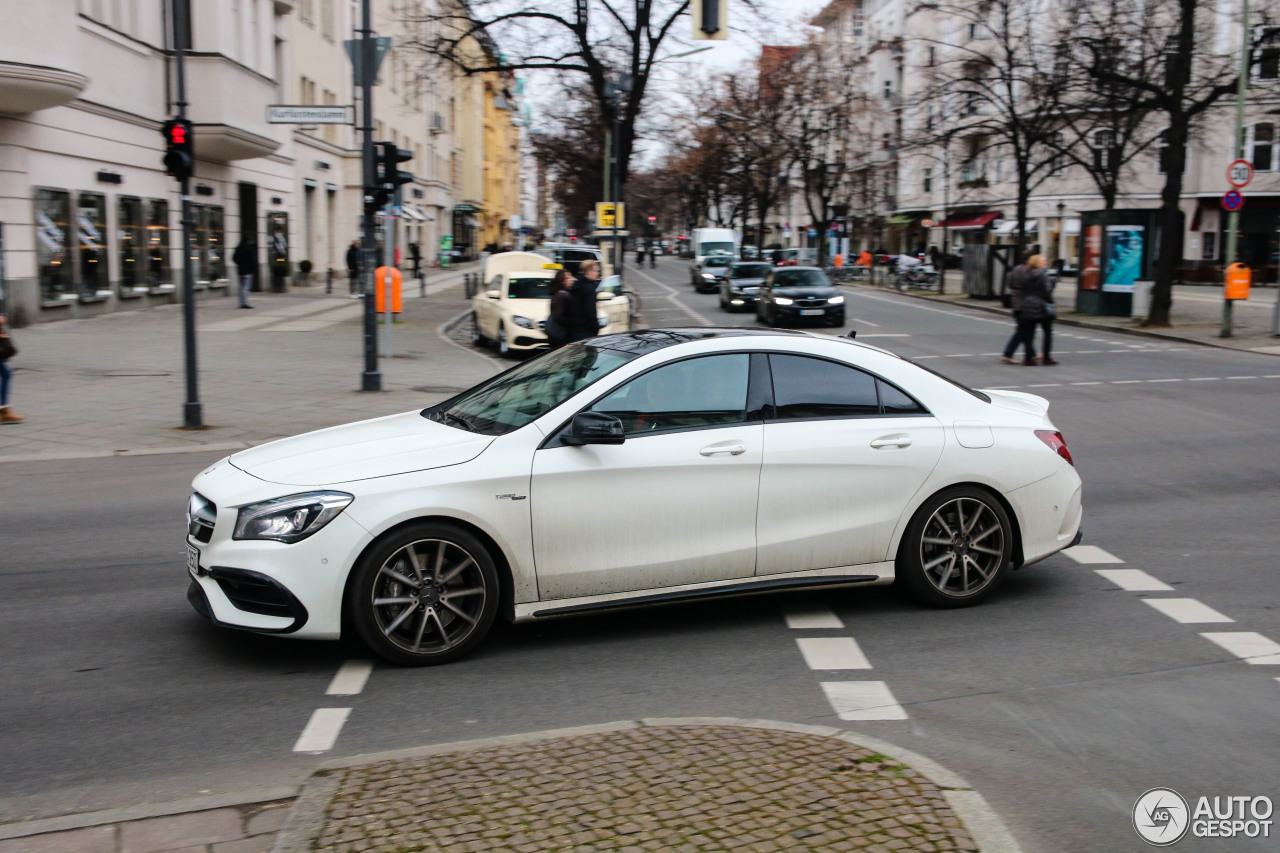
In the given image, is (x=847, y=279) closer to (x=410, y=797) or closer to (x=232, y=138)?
(x=232, y=138)

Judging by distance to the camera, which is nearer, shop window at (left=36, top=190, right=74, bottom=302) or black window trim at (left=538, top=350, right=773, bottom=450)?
black window trim at (left=538, top=350, right=773, bottom=450)

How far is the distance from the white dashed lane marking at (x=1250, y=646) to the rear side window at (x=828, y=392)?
1.80 metres

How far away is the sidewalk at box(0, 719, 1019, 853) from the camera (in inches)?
138

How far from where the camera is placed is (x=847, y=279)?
63.6 m

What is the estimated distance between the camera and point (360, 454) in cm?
547

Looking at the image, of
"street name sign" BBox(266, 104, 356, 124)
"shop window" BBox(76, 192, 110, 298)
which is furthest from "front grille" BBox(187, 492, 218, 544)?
"shop window" BBox(76, 192, 110, 298)

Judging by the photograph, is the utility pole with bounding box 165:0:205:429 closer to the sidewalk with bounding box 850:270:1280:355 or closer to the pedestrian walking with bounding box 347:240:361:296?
the sidewalk with bounding box 850:270:1280:355

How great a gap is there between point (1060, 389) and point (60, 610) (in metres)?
13.8

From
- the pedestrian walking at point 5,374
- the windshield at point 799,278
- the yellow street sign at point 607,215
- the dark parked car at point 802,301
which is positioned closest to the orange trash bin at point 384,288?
the pedestrian walking at point 5,374

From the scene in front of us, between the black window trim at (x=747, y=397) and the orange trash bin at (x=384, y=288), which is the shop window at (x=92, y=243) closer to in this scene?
the orange trash bin at (x=384, y=288)

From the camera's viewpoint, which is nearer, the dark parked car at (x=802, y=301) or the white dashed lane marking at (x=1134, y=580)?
the white dashed lane marking at (x=1134, y=580)

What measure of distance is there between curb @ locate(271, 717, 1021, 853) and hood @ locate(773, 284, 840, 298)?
2653cm

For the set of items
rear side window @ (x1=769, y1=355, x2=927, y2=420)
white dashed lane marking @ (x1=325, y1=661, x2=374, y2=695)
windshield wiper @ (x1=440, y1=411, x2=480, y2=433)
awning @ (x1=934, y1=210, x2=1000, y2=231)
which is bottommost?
white dashed lane marking @ (x1=325, y1=661, x2=374, y2=695)

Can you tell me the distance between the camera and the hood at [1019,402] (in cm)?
678
